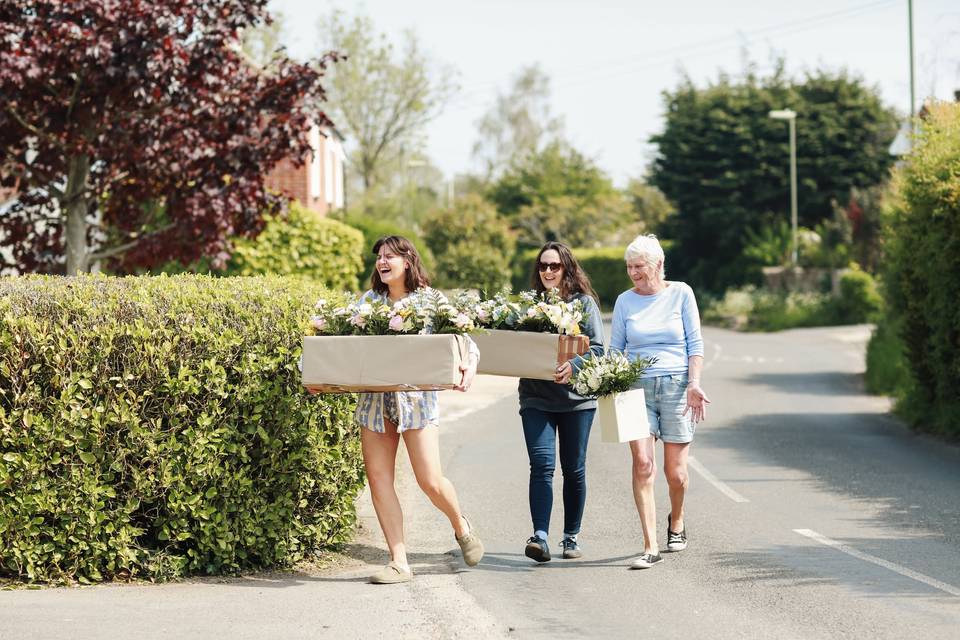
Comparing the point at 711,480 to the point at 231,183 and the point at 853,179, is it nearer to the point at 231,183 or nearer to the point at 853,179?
the point at 231,183

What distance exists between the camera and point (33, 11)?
11852mm

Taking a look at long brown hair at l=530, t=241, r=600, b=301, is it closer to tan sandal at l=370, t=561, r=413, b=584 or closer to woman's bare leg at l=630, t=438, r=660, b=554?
woman's bare leg at l=630, t=438, r=660, b=554

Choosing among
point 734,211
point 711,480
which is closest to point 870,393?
point 711,480

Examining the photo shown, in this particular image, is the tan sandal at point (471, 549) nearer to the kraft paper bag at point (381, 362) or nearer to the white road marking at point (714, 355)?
the kraft paper bag at point (381, 362)

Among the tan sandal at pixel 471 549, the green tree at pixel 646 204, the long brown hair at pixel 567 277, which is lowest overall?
the tan sandal at pixel 471 549

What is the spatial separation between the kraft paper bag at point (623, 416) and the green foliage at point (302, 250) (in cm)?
1199

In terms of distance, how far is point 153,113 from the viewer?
1252 cm

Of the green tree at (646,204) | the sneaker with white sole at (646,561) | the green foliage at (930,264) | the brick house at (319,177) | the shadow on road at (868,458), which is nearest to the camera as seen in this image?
the sneaker with white sole at (646,561)

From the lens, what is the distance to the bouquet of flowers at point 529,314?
691cm

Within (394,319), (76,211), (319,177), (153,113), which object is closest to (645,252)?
(394,319)

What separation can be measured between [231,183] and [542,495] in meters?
6.50

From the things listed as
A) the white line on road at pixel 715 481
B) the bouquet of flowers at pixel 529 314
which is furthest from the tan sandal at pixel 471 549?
the white line on road at pixel 715 481

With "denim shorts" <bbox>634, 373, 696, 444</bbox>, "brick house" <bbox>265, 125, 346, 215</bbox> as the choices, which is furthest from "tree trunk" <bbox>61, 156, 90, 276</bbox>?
"brick house" <bbox>265, 125, 346, 215</bbox>

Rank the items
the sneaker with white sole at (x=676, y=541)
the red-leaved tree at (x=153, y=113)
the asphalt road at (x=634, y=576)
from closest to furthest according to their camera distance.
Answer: the asphalt road at (x=634, y=576)
the sneaker with white sole at (x=676, y=541)
the red-leaved tree at (x=153, y=113)
